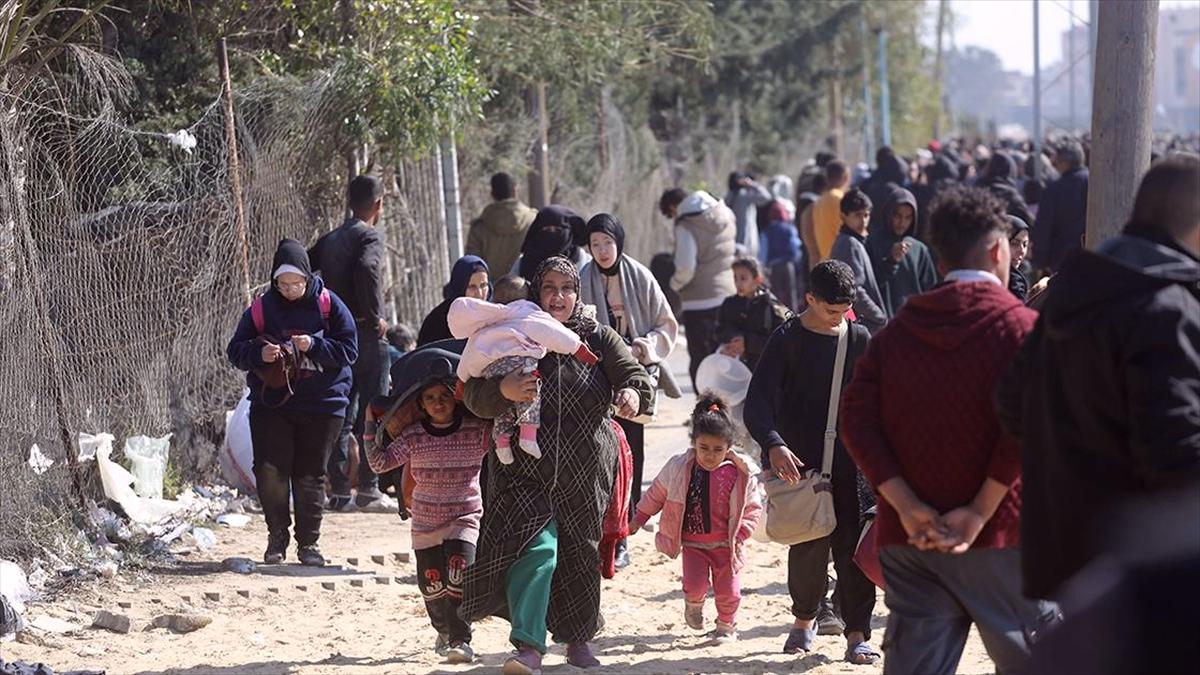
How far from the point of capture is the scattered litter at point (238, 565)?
9.08 meters

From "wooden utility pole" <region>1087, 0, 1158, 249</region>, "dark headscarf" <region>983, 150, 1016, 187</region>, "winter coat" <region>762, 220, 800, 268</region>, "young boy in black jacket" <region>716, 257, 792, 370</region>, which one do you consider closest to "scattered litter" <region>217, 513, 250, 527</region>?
"young boy in black jacket" <region>716, 257, 792, 370</region>

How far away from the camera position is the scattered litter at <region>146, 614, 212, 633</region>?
802 centimetres

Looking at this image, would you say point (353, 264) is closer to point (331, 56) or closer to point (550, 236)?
point (550, 236)

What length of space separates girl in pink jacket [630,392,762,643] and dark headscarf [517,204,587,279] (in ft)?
7.07

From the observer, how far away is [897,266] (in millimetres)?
10094

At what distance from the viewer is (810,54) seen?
28.7m

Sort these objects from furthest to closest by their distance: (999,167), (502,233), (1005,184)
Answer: (999,167) → (1005,184) → (502,233)

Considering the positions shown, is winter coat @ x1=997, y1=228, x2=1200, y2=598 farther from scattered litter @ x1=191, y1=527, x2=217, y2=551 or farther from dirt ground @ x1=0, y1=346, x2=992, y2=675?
scattered litter @ x1=191, y1=527, x2=217, y2=551

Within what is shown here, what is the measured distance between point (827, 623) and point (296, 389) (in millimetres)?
2918

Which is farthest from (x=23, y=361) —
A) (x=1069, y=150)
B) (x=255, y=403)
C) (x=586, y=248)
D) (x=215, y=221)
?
(x=1069, y=150)

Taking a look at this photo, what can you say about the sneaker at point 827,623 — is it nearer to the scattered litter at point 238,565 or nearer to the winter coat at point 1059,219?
the scattered litter at point 238,565

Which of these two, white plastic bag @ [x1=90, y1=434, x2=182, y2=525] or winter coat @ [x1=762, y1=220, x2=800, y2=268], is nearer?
white plastic bag @ [x1=90, y1=434, x2=182, y2=525]

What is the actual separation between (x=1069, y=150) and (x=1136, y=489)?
9.86m

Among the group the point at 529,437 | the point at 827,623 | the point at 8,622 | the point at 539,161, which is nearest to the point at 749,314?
the point at 827,623
